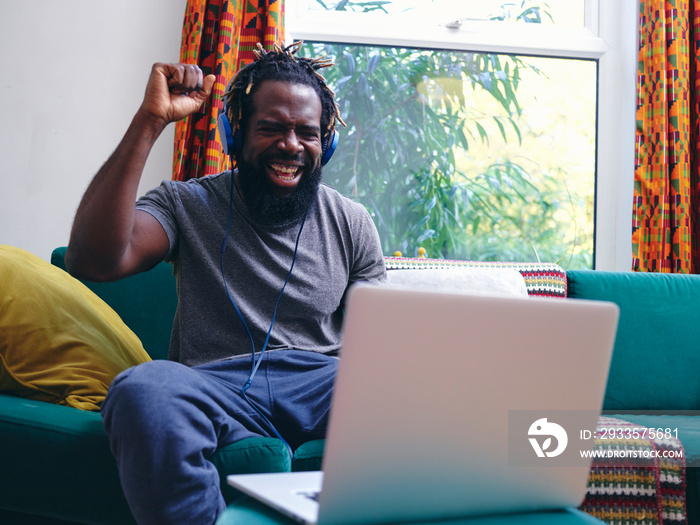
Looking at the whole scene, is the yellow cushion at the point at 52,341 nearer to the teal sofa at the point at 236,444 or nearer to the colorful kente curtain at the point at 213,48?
the teal sofa at the point at 236,444

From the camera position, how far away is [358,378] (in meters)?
0.57

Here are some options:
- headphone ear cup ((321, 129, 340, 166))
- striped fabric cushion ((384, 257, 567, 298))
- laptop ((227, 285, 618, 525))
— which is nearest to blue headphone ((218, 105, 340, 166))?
headphone ear cup ((321, 129, 340, 166))

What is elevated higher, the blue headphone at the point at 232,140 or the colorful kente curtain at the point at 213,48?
the colorful kente curtain at the point at 213,48

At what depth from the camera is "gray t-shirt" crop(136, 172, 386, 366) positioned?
135cm

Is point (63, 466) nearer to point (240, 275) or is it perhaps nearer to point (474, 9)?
point (240, 275)

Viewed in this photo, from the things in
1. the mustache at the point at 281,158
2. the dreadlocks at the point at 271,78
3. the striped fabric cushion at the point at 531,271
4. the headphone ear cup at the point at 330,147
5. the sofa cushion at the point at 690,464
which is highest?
the dreadlocks at the point at 271,78

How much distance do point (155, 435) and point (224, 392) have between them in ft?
0.93

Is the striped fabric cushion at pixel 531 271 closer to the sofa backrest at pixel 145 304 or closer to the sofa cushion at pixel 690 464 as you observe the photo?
the sofa cushion at pixel 690 464

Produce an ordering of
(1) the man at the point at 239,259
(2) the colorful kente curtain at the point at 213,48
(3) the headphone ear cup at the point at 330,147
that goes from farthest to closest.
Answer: (2) the colorful kente curtain at the point at 213,48
(3) the headphone ear cup at the point at 330,147
(1) the man at the point at 239,259

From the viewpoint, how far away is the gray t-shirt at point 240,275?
1354 millimetres

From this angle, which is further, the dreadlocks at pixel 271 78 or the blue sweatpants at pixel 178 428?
the dreadlocks at pixel 271 78

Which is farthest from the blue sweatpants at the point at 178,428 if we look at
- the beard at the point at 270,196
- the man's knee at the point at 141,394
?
the beard at the point at 270,196

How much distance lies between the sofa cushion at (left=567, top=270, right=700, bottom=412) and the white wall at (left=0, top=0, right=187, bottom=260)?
186 centimetres

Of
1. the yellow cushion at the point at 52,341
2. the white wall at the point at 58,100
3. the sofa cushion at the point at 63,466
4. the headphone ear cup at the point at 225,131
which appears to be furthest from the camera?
the white wall at the point at 58,100
